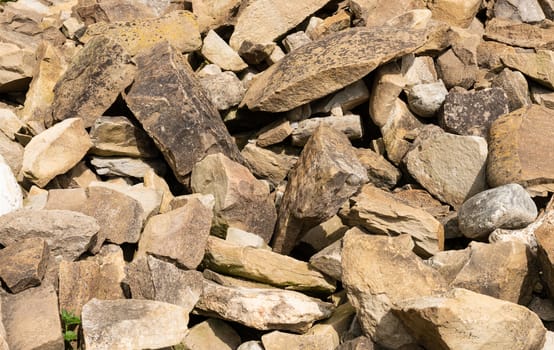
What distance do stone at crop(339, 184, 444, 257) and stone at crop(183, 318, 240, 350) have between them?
1223 mm

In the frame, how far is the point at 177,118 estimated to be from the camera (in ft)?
19.4

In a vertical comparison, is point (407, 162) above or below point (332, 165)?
below

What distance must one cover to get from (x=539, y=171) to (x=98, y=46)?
377 centimetres

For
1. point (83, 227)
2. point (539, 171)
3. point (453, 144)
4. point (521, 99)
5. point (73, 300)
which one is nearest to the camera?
point (73, 300)

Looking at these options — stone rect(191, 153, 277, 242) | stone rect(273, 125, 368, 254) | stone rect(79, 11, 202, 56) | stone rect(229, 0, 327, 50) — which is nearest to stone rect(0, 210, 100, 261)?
stone rect(191, 153, 277, 242)

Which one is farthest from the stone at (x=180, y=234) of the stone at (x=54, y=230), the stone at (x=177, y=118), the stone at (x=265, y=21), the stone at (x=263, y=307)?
the stone at (x=265, y=21)

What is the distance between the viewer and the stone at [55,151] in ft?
18.6

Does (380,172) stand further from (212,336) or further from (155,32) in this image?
(155,32)

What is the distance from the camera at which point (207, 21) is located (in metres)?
7.46

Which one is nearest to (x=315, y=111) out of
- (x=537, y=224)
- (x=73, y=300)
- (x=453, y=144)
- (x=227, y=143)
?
(x=227, y=143)

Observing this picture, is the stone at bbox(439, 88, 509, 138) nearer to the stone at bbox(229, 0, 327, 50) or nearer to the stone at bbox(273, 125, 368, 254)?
the stone at bbox(273, 125, 368, 254)

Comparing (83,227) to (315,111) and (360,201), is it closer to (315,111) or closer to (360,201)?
(360,201)

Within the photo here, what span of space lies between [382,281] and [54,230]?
222cm

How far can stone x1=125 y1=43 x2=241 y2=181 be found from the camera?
19.3 feet
